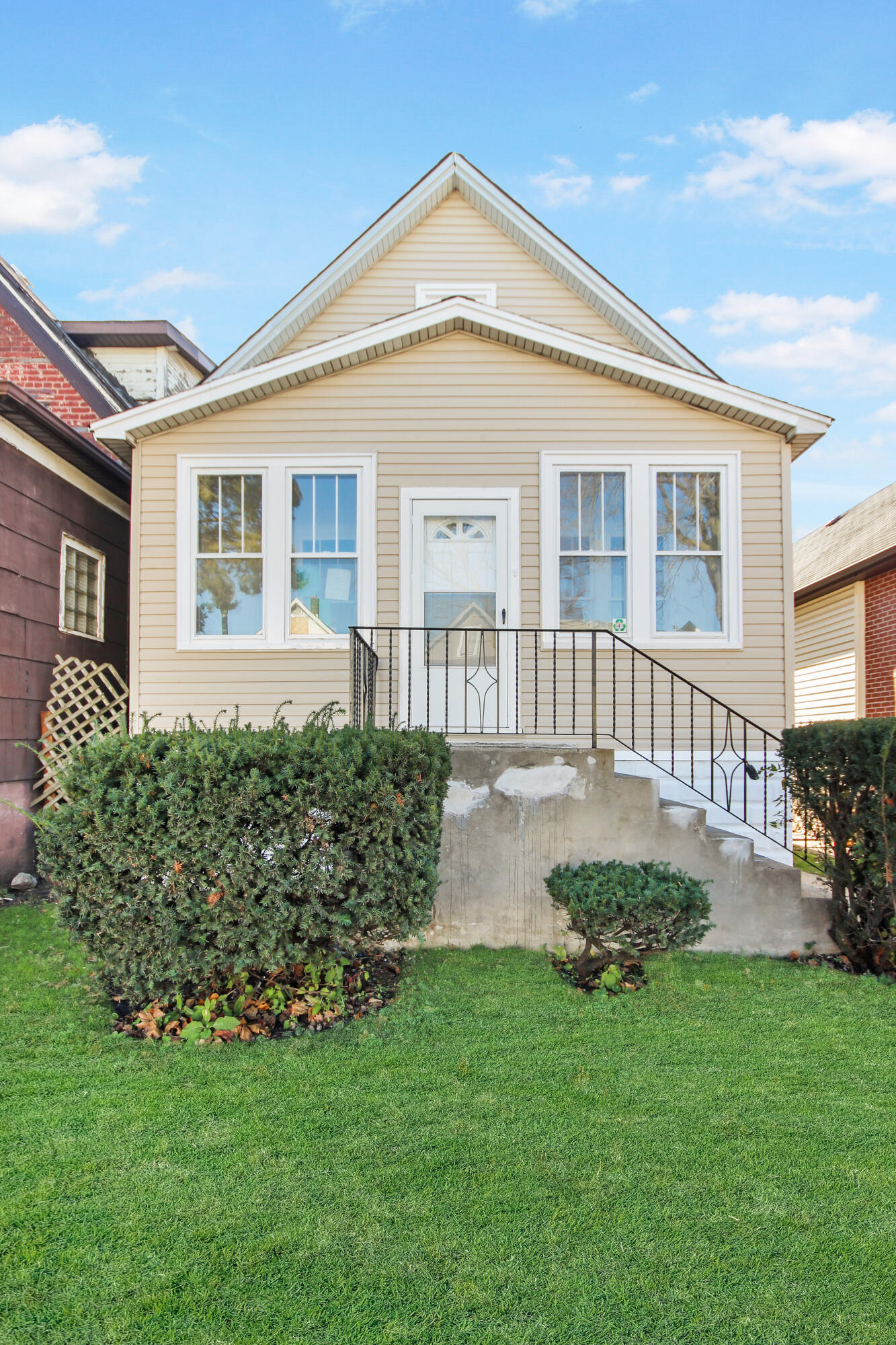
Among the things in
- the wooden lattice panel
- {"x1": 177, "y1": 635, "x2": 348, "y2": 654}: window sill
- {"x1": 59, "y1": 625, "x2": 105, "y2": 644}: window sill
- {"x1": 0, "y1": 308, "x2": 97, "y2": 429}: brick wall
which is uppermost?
{"x1": 0, "y1": 308, "x2": 97, "y2": 429}: brick wall

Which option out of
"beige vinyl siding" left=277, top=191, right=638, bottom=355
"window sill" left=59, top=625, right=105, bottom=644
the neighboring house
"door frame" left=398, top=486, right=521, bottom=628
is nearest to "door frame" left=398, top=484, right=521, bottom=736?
"door frame" left=398, top=486, right=521, bottom=628

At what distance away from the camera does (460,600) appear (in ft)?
24.8

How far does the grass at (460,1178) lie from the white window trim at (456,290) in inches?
299

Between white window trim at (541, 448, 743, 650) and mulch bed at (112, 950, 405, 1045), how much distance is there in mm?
3929

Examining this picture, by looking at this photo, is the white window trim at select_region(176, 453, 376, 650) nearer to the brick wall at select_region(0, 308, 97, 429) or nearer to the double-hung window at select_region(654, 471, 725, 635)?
the double-hung window at select_region(654, 471, 725, 635)

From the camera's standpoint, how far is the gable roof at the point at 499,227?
9.04 m

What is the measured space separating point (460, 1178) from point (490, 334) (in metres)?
6.72

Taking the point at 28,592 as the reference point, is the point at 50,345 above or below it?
above

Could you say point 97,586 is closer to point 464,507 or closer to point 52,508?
point 52,508

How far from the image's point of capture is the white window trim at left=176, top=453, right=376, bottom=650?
24.6 ft

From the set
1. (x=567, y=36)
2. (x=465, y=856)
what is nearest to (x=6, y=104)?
(x=567, y=36)

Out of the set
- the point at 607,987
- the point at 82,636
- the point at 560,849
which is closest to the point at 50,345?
the point at 82,636

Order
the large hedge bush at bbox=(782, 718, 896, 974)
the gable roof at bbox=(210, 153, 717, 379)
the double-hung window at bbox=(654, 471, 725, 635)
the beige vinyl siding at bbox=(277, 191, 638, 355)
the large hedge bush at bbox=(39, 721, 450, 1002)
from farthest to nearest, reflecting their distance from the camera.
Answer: the beige vinyl siding at bbox=(277, 191, 638, 355), the gable roof at bbox=(210, 153, 717, 379), the double-hung window at bbox=(654, 471, 725, 635), the large hedge bush at bbox=(782, 718, 896, 974), the large hedge bush at bbox=(39, 721, 450, 1002)

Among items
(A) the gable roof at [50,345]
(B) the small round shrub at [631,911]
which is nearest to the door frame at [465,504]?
(B) the small round shrub at [631,911]
